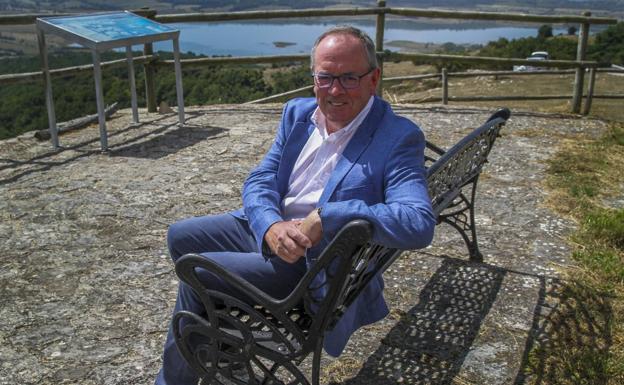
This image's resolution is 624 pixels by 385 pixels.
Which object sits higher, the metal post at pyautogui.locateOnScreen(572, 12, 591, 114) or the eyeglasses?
the eyeglasses

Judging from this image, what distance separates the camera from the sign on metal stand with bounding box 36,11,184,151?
5609 mm

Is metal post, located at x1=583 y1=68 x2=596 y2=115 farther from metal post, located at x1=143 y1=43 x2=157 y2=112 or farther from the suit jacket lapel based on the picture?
the suit jacket lapel

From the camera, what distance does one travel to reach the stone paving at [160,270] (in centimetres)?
254

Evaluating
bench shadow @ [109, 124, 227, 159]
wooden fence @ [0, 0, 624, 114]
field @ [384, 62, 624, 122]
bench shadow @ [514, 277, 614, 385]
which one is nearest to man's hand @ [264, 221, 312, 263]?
bench shadow @ [514, 277, 614, 385]

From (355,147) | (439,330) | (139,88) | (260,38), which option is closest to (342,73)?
(355,147)

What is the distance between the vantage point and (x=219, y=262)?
1.91m

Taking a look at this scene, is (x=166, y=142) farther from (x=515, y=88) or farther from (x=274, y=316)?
(x=515, y=88)

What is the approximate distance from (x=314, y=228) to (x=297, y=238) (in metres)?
0.06

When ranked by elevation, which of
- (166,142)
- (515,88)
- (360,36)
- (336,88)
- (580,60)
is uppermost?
(360,36)

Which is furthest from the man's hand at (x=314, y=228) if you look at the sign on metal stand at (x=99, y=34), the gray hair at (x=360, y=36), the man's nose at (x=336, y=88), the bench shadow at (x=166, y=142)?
the sign on metal stand at (x=99, y=34)

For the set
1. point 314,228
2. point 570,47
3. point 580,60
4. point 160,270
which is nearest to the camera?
point 314,228

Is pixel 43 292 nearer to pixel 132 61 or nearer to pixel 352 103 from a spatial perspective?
pixel 352 103

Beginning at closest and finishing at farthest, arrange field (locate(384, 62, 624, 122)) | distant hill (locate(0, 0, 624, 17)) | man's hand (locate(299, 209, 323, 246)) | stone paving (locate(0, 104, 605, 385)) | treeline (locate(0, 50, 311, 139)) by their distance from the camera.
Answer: man's hand (locate(299, 209, 323, 246)) < stone paving (locate(0, 104, 605, 385)) < treeline (locate(0, 50, 311, 139)) < field (locate(384, 62, 624, 122)) < distant hill (locate(0, 0, 624, 17))

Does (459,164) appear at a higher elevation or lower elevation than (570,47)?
higher
